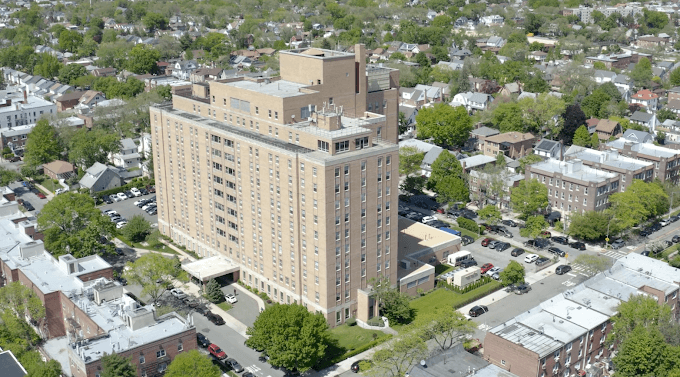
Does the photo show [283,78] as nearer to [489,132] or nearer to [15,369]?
[15,369]

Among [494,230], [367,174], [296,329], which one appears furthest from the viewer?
[494,230]

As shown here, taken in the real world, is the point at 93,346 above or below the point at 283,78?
below

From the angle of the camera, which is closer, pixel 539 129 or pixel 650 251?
pixel 650 251

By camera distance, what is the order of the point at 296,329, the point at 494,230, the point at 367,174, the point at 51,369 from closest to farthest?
the point at 51,369
the point at 296,329
the point at 367,174
the point at 494,230

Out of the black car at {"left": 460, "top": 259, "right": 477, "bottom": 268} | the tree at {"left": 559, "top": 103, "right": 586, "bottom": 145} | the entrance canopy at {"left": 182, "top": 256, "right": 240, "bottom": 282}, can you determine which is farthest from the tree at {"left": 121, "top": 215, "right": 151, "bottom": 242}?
the tree at {"left": 559, "top": 103, "right": 586, "bottom": 145}

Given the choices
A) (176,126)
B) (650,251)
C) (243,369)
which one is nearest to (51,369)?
(243,369)

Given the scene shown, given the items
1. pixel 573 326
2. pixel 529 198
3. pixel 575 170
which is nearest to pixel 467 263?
pixel 529 198

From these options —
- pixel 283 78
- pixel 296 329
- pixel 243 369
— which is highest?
pixel 283 78
